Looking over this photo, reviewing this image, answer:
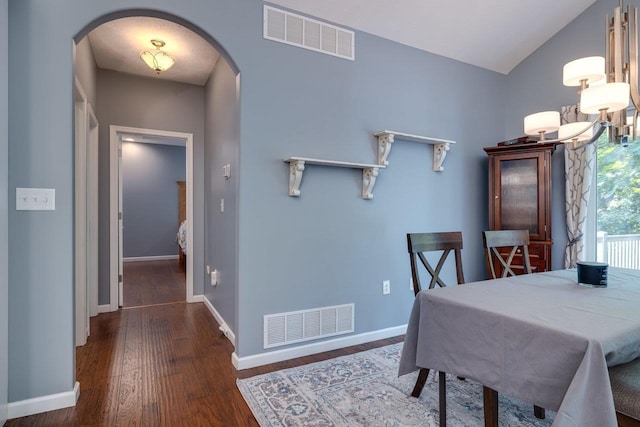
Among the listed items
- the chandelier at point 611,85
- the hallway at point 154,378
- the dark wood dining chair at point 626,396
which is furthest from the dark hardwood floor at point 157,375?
the chandelier at point 611,85

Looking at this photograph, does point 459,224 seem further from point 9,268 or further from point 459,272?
point 9,268

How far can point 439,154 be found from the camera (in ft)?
10.6

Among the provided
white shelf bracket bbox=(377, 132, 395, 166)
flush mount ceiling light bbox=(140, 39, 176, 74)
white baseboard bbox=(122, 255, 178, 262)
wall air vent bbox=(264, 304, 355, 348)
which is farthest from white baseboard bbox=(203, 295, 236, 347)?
white baseboard bbox=(122, 255, 178, 262)

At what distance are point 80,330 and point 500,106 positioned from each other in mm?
4616

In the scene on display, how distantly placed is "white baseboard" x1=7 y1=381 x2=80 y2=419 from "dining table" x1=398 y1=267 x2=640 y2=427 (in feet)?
6.07

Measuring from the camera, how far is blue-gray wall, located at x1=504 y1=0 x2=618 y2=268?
10.4 ft

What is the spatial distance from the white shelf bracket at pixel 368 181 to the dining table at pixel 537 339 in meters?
1.29

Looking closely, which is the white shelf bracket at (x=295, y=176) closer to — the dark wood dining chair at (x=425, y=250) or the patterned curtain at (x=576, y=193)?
the dark wood dining chair at (x=425, y=250)

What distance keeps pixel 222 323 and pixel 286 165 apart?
1.67 meters

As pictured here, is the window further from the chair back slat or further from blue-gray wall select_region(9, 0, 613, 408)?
the chair back slat

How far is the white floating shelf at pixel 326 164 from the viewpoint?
96.5 inches

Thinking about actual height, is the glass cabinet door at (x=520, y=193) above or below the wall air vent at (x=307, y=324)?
above

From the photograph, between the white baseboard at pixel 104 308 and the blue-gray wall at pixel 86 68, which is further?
the white baseboard at pixel 104 308
